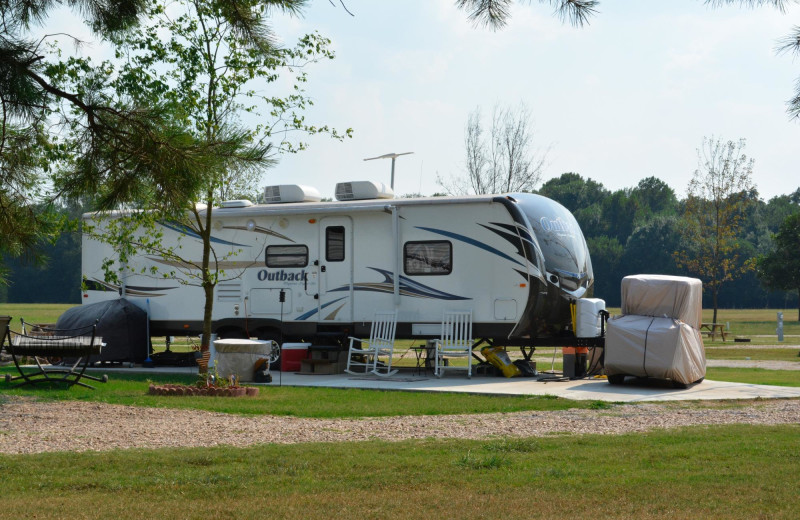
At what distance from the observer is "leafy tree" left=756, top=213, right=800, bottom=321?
4450 cm

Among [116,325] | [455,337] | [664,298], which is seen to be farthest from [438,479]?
[116,325]

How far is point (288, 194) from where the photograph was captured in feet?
53.7

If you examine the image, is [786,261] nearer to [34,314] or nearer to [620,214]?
[620,214]

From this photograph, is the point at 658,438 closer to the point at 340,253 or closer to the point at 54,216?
the point at 54,216

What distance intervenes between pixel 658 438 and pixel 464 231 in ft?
23.8

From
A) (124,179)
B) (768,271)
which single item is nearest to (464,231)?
(124,179)

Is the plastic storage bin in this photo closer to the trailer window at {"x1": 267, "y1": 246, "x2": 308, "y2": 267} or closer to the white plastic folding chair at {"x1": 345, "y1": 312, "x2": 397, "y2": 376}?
the white plastic folding chair at {"x1": 345, "y1": 312, "x2": 397, "y2": 376}

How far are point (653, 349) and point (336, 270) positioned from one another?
5518mm

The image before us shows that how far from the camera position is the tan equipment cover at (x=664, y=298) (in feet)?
→ 41.1

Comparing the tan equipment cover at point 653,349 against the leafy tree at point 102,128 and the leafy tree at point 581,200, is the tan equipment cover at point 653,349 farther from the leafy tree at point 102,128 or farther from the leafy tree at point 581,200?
the leafy tree at point 581,200

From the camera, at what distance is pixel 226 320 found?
53.0 ft

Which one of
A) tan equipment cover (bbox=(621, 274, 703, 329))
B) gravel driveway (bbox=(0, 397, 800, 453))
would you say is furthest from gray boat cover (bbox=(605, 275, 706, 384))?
gravel driveway (bbox=(0, 397, 800, 453))

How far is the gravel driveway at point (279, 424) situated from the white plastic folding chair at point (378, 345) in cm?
497

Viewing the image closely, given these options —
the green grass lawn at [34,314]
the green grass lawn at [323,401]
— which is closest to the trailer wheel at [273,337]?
the green grass lawn at [323,401]
